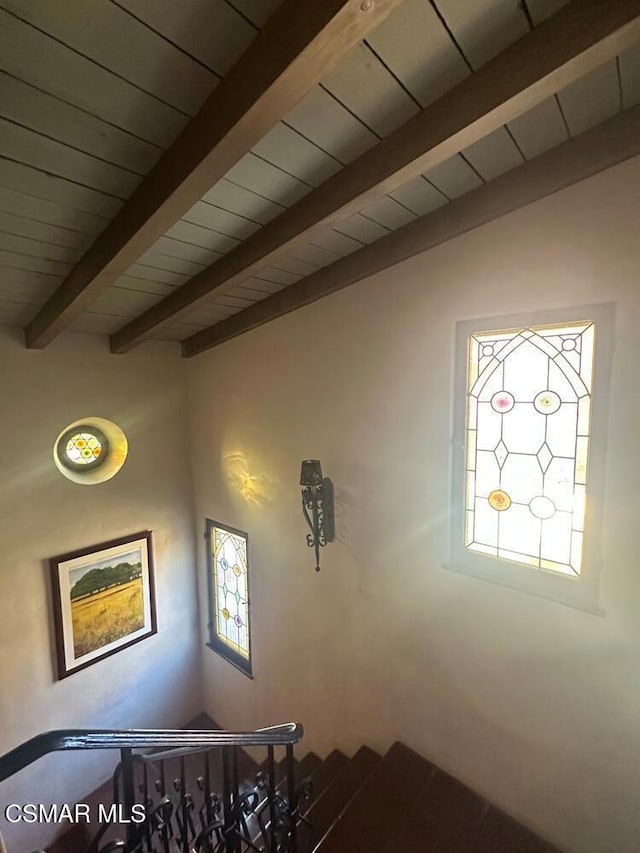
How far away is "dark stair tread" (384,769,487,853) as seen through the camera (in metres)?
1.83

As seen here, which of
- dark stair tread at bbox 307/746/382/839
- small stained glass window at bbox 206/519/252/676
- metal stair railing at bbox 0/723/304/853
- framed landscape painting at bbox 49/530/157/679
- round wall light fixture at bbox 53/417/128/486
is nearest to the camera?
metal stair railing at bbox 0/723/304/853

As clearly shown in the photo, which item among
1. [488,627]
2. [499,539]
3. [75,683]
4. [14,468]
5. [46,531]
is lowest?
[75,683]

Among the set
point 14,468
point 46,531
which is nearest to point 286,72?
point 14,468

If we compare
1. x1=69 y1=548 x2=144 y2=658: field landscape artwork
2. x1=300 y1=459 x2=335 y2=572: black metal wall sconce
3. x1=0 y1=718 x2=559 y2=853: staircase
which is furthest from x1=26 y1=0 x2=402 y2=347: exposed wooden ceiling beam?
x1=69 y1=548 x2=144 y2=658: field landscape artwork

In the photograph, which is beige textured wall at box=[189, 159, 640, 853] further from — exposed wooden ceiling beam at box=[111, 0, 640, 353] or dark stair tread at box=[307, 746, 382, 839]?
exposed wooden ceiling beam at box=[111, 0, 640, 353]

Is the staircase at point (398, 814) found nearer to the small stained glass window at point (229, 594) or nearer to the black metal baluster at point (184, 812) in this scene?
the black metal baluster at point (184, 812)

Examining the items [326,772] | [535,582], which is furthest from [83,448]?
[535,582]

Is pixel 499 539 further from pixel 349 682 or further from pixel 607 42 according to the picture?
pixel 607 42

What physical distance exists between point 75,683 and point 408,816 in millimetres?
2483

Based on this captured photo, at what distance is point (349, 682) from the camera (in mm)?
2625

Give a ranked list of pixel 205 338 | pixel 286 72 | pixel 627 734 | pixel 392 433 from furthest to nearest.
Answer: pixel 205 338 < pixel 392 433 < pixel 627 734 < pixel 286 72

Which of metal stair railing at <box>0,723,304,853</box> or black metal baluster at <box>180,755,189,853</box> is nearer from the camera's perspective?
metal stair railing at <box>0,723,304,853</box>

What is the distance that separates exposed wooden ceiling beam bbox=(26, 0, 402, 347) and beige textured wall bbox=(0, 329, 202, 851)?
1600mm

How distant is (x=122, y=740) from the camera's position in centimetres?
128
